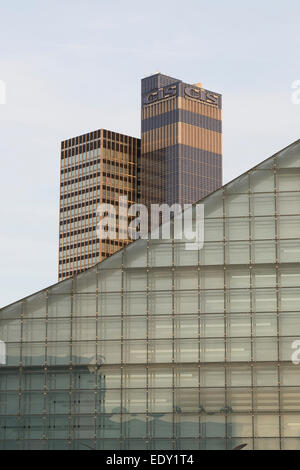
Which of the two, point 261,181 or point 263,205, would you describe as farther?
point 261,181

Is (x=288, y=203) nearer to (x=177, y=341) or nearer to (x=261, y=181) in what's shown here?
(x=261, y=181)

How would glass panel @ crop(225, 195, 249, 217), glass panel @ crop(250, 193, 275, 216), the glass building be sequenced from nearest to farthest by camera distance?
the glass building, glass panel @ crop(250, 193, 275, 216), glass panel @ crop(225, 195, 249, 217)

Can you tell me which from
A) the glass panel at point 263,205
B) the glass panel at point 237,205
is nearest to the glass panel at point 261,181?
the glass panel at point 263,205

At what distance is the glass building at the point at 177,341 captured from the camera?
65.4 metres

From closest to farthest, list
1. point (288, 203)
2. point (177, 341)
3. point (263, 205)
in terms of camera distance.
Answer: point (177, 341), point (288, 203), point (263, 205)

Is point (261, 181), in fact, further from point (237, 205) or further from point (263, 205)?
point (237, 205)

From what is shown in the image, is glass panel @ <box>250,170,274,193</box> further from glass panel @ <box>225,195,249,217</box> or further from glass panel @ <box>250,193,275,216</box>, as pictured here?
glass panel @ <box>225,195,249,217</box>

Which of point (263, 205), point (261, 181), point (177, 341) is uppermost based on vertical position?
point (261, 181)

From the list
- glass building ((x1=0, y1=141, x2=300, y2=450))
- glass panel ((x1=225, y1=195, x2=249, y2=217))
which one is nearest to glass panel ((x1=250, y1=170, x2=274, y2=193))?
glass building ((x1=0, y1=141, x2=300, y2=450))

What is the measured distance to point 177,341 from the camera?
67.2 meters

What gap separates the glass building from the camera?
65438 millimetres

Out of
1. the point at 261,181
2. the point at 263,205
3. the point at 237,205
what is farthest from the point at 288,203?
the point at 237,205

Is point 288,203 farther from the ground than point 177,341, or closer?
farther from the ground

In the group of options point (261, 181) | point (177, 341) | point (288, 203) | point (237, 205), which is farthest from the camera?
point (261, 181)
